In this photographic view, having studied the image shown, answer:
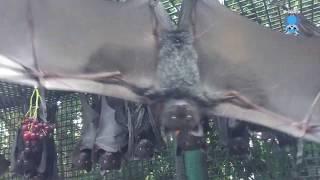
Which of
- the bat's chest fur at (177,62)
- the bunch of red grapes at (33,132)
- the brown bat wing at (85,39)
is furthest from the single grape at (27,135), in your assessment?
the bat's chest fur at (177,62)

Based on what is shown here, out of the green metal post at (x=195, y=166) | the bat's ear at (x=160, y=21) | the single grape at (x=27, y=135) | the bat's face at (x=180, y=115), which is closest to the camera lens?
the bat's face at (x=180, y=115)

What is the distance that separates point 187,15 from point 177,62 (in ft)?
0.39

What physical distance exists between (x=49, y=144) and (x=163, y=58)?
2.24 feet

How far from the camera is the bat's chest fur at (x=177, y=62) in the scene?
1.37 meters

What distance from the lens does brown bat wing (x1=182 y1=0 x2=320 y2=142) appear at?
4.57 ft

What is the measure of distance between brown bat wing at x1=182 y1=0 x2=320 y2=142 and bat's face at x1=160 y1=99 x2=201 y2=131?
3.4 inches

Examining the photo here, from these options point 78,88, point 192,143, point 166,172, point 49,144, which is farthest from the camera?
point 166,172

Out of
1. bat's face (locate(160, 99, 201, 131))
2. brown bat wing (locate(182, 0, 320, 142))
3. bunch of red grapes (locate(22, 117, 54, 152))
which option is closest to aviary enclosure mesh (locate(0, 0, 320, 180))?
brown bat wing (locate(182, 0, 320, 142))

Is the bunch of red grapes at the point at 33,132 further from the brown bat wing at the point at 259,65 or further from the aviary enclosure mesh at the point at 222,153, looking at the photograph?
the brown bat wing at the point at 259,65

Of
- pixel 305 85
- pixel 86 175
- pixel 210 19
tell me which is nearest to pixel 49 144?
pixel 86 175

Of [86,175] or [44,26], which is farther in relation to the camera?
[86,175]

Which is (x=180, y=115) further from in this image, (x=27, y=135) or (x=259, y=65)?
(x=27, y=135)

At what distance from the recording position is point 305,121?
1.39 metres

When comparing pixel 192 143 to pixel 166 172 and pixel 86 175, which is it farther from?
pixel 86 175
